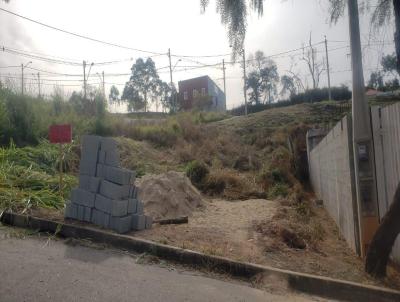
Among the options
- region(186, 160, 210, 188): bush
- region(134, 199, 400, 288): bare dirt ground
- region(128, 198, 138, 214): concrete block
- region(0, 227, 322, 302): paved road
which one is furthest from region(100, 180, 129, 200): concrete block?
region(186, 160, 210, 188): bush

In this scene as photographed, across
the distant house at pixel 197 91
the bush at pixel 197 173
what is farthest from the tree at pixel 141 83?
the bush at pixel 197 173

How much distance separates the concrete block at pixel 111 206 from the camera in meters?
6.39

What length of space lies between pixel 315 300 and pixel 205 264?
151 cm

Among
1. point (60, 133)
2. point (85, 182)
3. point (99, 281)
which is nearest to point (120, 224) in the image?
point (85, 182)

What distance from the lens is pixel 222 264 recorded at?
511 centimetres

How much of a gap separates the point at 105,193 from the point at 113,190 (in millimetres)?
201

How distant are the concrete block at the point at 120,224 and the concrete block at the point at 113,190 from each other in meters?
0.35

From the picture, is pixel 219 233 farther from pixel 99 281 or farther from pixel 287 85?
pixel 287 85

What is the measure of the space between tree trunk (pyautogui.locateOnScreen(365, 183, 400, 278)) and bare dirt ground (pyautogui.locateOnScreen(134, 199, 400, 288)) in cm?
14

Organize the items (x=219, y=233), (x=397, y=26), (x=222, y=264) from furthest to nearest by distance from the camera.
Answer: (x=219, y=233)
(x=222, y=264)
(x=397, y=26)

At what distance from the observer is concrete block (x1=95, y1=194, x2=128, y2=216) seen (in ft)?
21.0

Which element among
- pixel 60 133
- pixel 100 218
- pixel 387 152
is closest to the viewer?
pixel 387 152

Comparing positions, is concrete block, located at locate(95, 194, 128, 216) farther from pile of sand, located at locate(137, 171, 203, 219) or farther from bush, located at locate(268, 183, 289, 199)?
bush, located at locate(268, 183, 289, 199)

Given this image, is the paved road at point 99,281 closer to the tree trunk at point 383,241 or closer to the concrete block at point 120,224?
the concrete block at point 120,224
